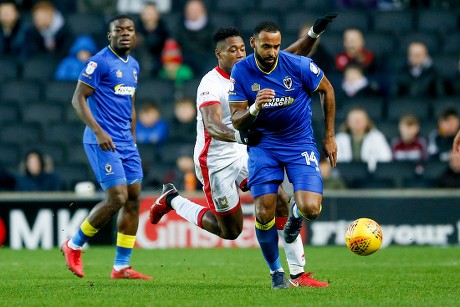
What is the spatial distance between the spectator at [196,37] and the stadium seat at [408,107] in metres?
3.05

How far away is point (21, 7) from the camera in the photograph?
1891 cm

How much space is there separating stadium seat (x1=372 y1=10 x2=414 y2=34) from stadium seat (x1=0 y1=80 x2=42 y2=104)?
19.2 feet

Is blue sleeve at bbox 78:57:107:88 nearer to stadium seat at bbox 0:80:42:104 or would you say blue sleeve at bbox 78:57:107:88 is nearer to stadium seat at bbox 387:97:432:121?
stadium seat at bbox 0:80:42:104

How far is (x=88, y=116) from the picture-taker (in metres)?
9.88

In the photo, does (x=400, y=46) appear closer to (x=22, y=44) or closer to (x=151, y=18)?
(x=151, y=18)

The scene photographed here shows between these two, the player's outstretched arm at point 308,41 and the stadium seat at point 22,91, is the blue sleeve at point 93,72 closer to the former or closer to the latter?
the player's outstretched arm at point 308,41

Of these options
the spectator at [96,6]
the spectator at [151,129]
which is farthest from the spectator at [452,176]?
the spectator at [96,6]

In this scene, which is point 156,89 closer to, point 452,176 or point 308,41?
point 452,176

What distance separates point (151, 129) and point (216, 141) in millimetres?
6479

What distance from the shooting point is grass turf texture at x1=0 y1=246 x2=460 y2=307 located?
311 inches

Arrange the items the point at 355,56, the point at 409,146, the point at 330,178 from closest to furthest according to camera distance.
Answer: the point at 330,178, the point at 409,146, the point at 355,56

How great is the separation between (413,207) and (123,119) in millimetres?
5856

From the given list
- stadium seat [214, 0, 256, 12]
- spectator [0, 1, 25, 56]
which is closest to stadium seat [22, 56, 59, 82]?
spectator [0, 1, 25, 56]

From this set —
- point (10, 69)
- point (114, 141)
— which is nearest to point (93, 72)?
point (114, 141)
